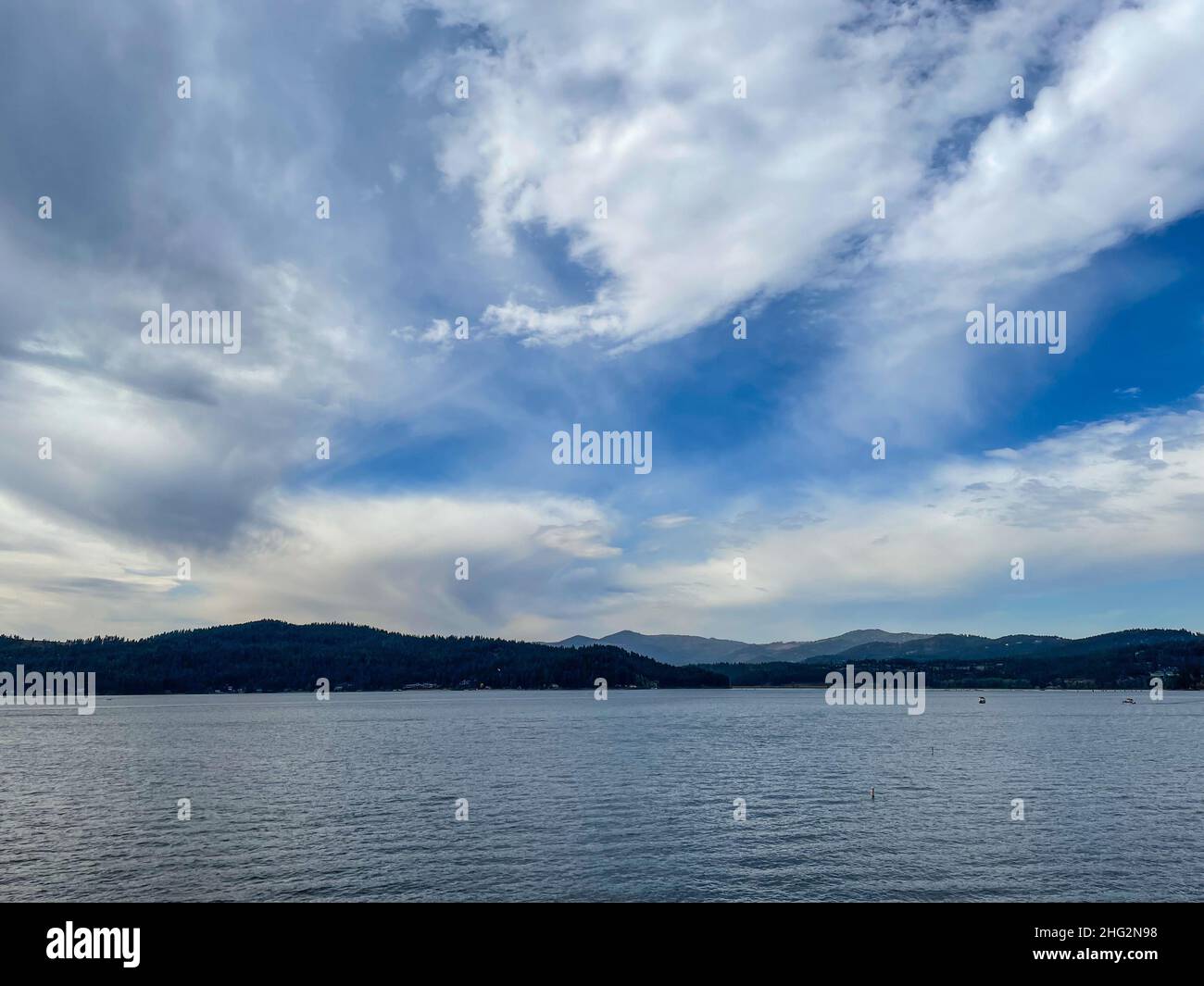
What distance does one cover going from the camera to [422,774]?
94188 mm

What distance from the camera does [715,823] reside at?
207ft

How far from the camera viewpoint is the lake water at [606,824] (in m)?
47.0

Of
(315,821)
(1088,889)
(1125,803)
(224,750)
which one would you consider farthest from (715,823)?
(224,750)

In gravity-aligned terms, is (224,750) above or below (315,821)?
below

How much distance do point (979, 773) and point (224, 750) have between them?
109 metres

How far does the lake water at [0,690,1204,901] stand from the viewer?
47.0m

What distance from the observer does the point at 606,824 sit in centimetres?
6391

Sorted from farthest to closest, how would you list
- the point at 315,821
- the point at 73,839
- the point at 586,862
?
the point at 315,821, the point at 73,839, the point at 586,862
